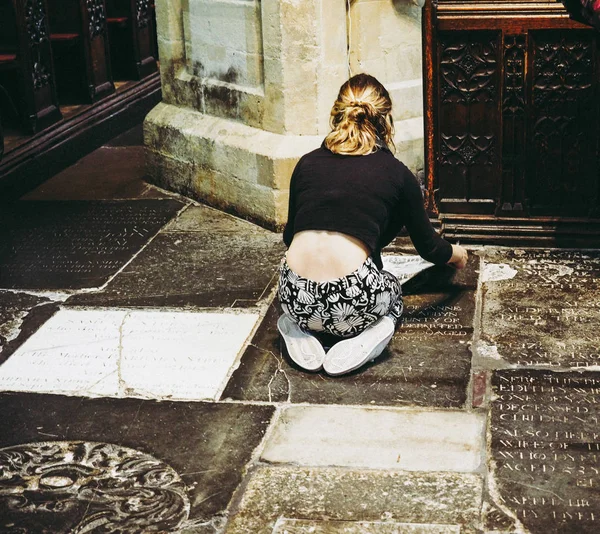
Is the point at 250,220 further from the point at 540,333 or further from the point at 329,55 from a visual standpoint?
the point at 540,333

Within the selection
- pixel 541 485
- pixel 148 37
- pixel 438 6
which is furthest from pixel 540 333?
pixel 148 37

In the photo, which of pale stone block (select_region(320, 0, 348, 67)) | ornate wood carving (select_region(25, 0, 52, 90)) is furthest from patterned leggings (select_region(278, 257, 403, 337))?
ornate wood carving (select_region(25, 0, 52, 90))

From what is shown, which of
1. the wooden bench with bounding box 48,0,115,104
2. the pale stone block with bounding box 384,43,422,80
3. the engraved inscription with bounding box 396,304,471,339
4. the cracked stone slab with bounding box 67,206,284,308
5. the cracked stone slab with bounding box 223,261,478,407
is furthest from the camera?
the wooden bench with bounding box 48,0,115,104

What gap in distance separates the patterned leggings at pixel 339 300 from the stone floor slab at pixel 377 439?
0.46m

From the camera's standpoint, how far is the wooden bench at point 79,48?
933 cm

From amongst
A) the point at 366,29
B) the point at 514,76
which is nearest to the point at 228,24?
the point at 366,29

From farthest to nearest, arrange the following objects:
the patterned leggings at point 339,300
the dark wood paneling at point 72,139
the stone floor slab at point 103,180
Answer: the dark wood paneling at point 72,139 → the stone floor slab at point 103,180 → the patterned leggings at point 339,300

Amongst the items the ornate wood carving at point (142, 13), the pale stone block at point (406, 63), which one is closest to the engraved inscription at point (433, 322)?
the pale stone block at point (406, 63)

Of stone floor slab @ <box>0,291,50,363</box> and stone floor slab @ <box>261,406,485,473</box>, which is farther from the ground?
stone floor slab @ <box>0,291,50,363</box>

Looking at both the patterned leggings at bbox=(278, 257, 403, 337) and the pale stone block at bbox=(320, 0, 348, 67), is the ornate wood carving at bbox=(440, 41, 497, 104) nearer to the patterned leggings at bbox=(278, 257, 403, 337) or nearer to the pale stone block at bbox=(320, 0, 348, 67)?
the pale stone block at bbox=(320, 0, 348, 67)

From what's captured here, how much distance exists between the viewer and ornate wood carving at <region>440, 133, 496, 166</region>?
244 inches

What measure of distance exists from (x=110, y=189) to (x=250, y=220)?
136 centimetres

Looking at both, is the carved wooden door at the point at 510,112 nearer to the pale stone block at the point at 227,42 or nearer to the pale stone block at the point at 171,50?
the pale stone block at the point at 227,42

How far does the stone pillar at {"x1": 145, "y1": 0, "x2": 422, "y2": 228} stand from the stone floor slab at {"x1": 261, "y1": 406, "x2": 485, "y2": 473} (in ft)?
8.12
